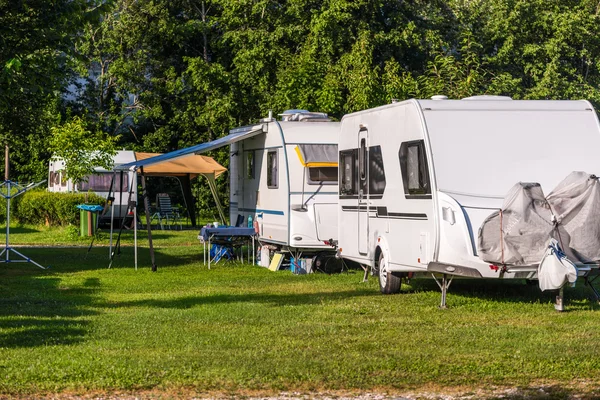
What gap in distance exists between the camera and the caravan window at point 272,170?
704 inches

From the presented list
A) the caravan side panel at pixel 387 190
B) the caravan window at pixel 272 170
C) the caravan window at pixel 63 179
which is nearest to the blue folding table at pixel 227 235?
the caravan window at pixel 272 170

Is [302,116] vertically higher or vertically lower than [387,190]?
higher

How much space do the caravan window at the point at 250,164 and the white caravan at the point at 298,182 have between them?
0.58 meters

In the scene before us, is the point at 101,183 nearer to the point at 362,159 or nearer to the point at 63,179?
the point at 63,179

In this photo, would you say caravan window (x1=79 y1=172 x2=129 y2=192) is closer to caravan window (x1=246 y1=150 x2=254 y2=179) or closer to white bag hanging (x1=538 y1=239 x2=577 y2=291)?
caravan window (x1=246 y1=150 x2=254 y2=179)

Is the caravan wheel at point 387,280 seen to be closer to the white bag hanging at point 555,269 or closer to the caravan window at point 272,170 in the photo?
the white bag hanging at point 555,269

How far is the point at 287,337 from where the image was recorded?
32.0 feet

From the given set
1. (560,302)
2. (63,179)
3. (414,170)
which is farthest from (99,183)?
(560,302)

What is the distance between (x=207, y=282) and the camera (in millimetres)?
15461

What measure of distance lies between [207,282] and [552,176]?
19.5 ft

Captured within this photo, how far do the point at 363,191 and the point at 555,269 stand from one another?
4112mm

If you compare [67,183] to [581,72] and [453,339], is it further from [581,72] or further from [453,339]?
[453,339]

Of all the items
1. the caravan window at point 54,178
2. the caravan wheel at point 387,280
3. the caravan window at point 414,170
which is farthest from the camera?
the caravan window at point 54,178

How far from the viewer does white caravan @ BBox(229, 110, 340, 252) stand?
16938 mm
